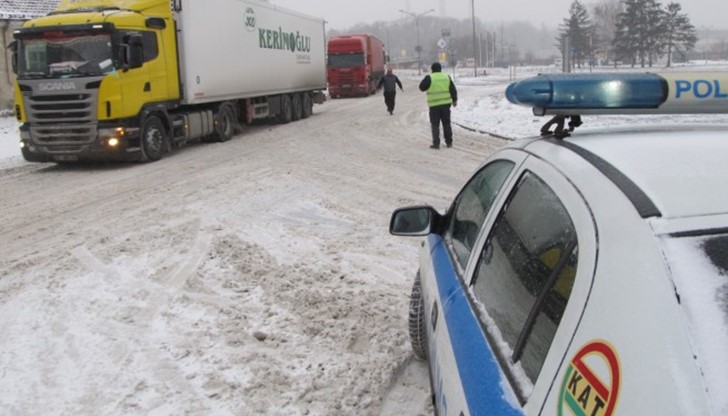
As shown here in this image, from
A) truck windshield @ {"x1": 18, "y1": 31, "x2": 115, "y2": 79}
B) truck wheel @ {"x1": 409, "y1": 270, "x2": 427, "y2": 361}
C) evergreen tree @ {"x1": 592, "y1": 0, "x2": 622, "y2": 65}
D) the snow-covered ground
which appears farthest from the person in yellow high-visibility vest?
evergreen tree @ {"x1": 592, "y1": 0, "x2": 622, "y2": 65}

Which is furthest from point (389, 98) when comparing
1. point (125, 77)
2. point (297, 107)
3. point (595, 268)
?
point (595, 268)

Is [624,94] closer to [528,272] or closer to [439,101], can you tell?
[528,272]

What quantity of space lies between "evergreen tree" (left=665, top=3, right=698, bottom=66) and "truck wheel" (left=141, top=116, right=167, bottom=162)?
72.5 m

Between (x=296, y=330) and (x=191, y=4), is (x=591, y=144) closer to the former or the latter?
(x=296, y=330)

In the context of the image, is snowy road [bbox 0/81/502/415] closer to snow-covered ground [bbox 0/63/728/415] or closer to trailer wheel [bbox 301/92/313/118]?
snow-covered ground [bbox 0/63/728/415]

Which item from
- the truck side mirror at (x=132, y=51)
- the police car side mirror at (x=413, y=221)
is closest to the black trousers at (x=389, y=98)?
the truck side mirror at (x=132, y=51)

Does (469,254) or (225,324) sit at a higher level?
(469,254)

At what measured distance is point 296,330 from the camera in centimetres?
475

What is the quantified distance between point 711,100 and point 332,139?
14.3 metres

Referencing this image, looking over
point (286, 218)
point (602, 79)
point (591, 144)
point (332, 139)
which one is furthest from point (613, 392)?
point (332, 139)

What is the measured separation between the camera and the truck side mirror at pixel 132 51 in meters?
13.0

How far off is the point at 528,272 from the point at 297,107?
22001 mm

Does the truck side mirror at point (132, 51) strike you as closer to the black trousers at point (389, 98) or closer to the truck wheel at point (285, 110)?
the truck wheel at point (285, 110)

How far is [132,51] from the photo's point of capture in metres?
13.1
